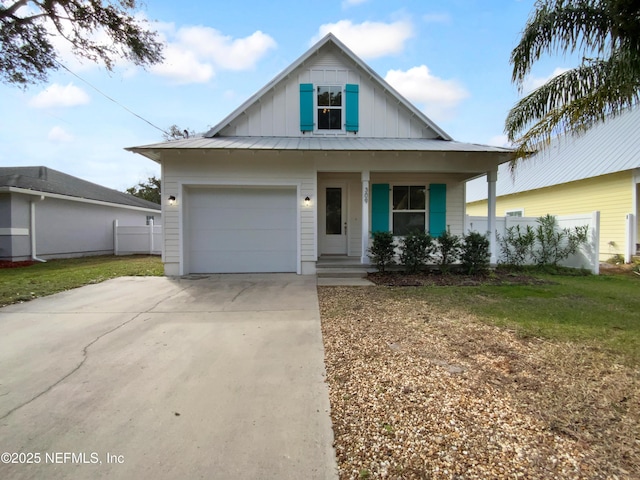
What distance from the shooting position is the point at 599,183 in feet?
39.3

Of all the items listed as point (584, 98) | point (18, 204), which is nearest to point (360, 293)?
point (584, 98)

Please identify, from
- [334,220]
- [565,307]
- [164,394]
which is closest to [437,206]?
[334,220]

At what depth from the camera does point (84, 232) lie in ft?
49.3

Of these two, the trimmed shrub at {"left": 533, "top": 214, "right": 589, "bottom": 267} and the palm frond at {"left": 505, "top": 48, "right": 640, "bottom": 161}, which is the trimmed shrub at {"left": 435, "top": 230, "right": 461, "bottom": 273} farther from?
the trimmed shrub at {"left": 533, "top": 214, "right": 589, "bottom": 267}

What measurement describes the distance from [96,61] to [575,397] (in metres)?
13.3

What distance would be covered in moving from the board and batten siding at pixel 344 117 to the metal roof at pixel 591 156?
3846 millimetres

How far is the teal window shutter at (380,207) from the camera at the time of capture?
987 cm

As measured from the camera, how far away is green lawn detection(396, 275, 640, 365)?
388cm

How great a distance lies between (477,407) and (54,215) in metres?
16.9

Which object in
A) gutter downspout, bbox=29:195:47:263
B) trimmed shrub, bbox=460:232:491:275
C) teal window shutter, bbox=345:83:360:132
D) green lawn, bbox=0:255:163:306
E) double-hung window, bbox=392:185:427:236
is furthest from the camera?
gutter downspout, bbox=29:195:47:263

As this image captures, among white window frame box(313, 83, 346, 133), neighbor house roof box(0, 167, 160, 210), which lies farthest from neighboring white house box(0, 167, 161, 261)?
white window frame box(313, 83, 346, 133)

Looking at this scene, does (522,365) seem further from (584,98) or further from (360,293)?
(584,98)

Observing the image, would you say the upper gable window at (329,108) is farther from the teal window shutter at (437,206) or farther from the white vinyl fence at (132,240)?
the white vinyl fence at (132,240)

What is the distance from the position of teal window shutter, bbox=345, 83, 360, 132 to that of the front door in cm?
180
